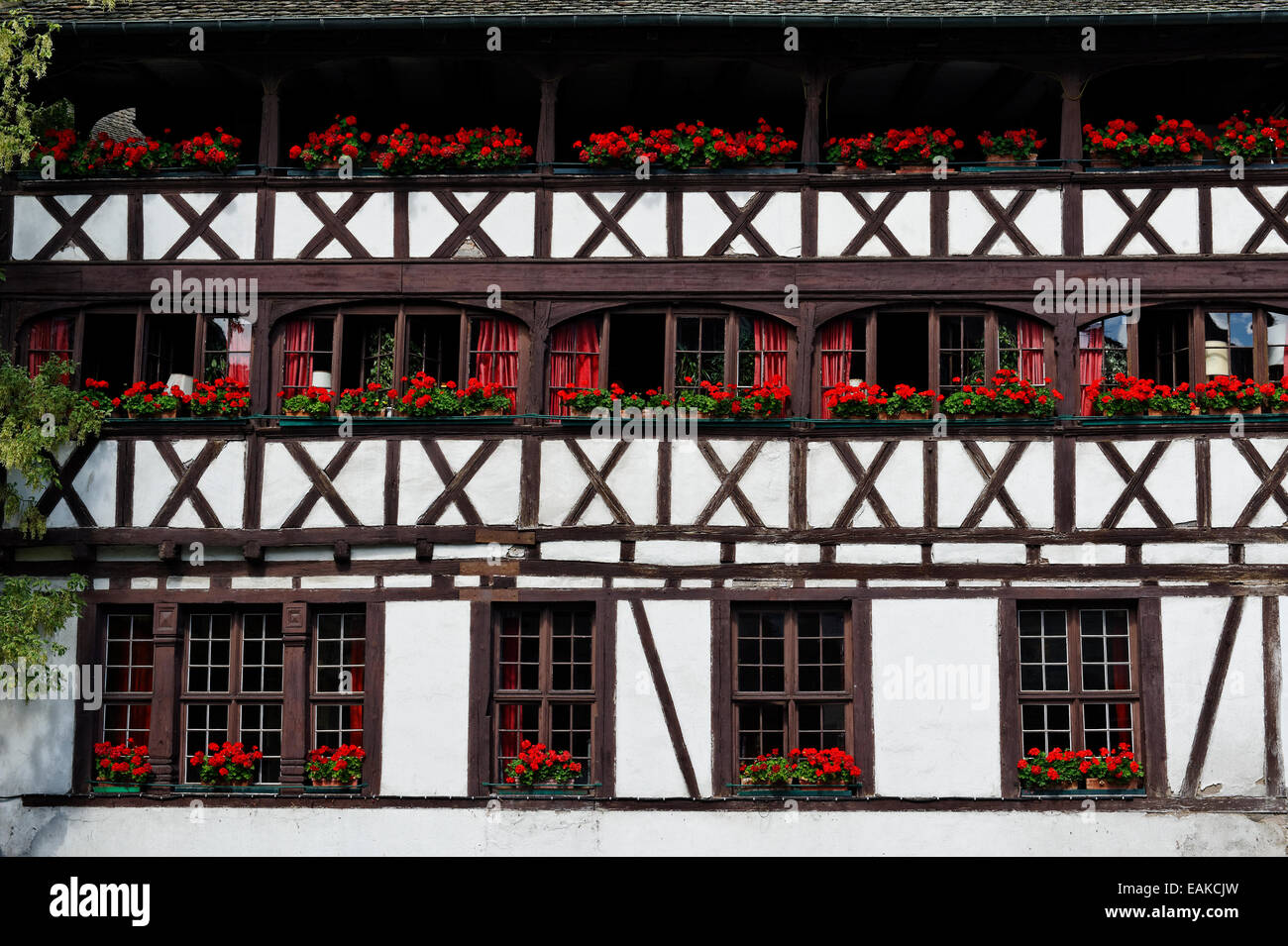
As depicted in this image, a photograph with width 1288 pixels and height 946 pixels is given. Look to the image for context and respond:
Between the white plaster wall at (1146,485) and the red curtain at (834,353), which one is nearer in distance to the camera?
the white plaster wall at (1146,485)

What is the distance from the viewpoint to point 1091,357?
14359 mm

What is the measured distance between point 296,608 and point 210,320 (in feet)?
10.3

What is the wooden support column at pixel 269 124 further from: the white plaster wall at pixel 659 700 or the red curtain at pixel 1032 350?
the red curtain at pixel 1032 350

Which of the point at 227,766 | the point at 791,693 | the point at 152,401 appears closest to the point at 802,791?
the point at 791,693

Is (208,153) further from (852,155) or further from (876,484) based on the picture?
(876,484)

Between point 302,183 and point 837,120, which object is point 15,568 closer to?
point 302,183

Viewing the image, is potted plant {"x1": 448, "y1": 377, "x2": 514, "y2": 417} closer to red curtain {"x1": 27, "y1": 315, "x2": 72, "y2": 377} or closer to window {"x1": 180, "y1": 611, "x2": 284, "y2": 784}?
window {"x1": 180, "y1": 611, "x2": 284, "y2": 784}

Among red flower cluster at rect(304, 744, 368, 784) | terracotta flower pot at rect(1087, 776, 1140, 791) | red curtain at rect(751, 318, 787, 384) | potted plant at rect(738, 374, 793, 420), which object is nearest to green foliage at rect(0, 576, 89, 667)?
red flower cluster at rect(304, 744, 368, 784)

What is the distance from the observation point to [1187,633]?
13.7m

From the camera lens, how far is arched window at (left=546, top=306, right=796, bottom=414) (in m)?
14.5

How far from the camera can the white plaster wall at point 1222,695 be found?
44.4 ft

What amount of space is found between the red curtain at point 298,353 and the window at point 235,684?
2.34 meters

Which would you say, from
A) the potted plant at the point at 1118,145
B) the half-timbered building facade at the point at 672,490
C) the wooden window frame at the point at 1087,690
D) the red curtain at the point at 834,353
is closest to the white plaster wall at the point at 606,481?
the half-timbered building facade at the point at 672,490

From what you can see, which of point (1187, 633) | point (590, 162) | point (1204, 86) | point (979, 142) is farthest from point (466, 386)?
point (1204, 86)
